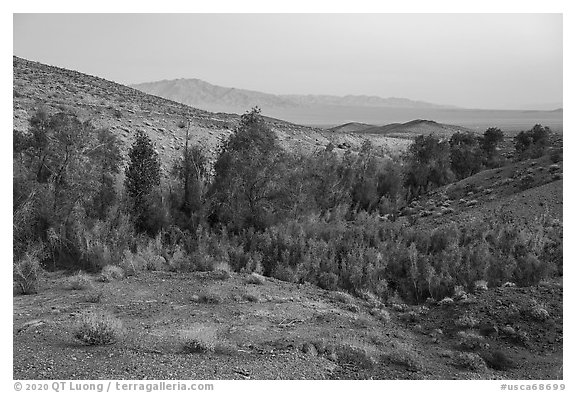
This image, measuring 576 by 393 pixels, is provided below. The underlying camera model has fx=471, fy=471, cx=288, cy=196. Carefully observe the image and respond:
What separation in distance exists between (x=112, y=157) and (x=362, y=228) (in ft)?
30.7

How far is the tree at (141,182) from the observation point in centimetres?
1602

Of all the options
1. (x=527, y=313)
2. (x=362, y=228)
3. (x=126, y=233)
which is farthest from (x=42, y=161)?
(x=527, y=313)

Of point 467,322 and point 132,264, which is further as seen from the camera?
point 132,264

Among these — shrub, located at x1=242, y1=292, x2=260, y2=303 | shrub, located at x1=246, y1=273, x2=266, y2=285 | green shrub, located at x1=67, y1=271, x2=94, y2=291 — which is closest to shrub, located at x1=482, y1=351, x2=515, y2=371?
shrub, located at x1=242, y1=292, x2=260, y2=303

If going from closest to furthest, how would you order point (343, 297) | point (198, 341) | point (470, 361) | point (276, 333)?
point (198, 341)
point (470, 361)
point (276, 333)
point (343, 297)

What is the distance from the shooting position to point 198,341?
731 centimetres

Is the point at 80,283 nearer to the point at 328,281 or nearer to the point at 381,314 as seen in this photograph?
the point at 328,281

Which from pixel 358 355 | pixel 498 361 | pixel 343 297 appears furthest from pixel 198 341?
pixel 498 361

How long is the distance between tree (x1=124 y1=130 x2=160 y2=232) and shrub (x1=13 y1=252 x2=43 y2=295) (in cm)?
507

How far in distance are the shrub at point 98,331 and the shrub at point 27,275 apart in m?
Result: 3.15

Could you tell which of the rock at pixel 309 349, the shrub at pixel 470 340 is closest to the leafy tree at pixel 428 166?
the shrub at pixel 470 340

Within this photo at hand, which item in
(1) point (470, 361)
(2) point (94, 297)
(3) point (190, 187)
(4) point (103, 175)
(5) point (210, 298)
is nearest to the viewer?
(1) point (470, 361)

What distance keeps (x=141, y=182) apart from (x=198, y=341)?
10.1m

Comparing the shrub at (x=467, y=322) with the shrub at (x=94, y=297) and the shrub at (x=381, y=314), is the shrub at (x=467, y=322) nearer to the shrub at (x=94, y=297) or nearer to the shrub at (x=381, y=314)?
the shrub at (x=381, y=314)
